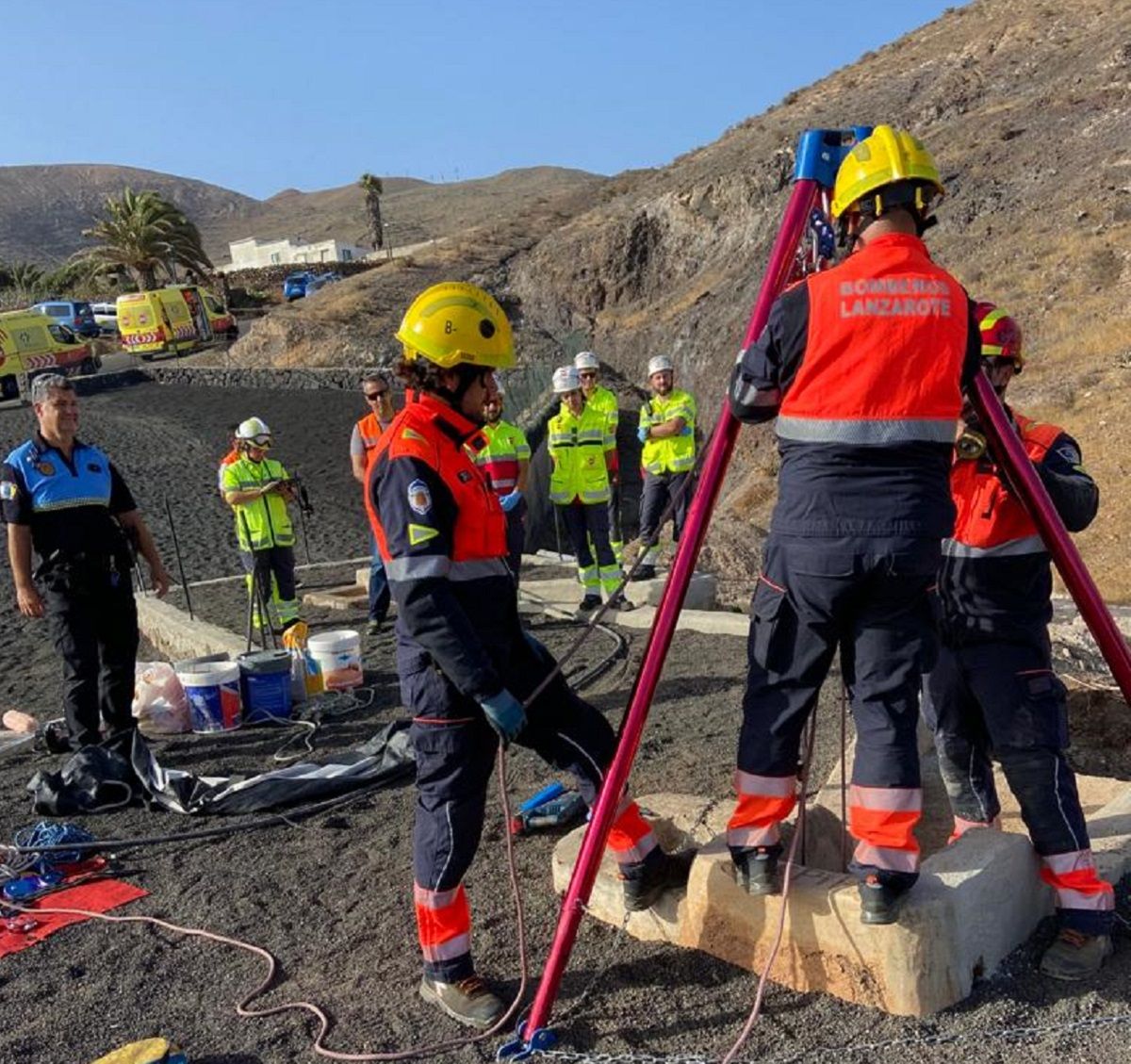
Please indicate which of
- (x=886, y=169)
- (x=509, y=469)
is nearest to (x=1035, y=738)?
(x=886, y=169)

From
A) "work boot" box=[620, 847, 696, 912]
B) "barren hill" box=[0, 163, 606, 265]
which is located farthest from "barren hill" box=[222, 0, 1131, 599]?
"barren hill" box=[0, 163, 606, 265]

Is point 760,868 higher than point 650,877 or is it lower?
higher

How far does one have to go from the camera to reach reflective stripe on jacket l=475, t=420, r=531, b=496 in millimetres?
8641

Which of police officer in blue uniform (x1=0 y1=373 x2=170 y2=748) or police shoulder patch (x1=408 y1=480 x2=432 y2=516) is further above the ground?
police shoulder patch (x1=408 y1=480 x2=432 y2=516)

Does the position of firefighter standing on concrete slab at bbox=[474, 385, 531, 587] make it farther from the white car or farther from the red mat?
the white car

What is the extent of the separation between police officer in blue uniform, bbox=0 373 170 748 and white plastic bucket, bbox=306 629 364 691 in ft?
4.70

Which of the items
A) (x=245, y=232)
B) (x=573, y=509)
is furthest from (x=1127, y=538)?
(x=245, y=232)

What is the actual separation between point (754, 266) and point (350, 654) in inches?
1046

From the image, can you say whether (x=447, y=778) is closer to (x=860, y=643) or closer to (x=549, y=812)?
(x=860, y=643)

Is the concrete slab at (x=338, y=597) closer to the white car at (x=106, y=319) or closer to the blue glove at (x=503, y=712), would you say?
the blue glove at (x=503, y=712)

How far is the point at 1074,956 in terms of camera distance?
10.5ft

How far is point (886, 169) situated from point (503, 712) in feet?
6.11

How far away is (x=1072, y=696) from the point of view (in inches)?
218

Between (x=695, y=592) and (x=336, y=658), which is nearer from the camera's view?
(x=336, y=658)
